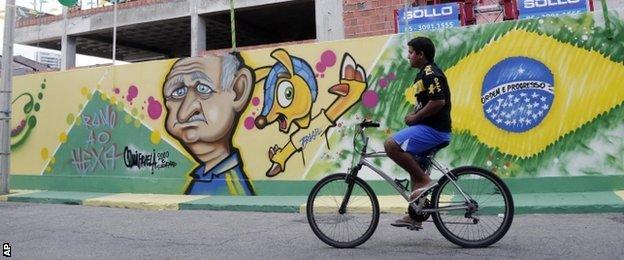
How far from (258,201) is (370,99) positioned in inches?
89.2

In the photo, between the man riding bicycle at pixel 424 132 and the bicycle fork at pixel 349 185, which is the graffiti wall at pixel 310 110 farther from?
the man riding bicycle at pixel 424 132

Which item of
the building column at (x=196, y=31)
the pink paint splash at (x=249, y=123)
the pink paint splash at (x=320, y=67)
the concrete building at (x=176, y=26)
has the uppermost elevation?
the concrete building at (x=176, y=26)

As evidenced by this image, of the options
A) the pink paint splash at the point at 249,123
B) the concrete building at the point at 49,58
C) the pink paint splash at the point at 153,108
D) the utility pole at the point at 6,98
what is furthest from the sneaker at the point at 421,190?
the concrete building at the point at 49,58

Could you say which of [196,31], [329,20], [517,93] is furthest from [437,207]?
[196,31]

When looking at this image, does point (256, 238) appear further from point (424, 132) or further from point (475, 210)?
point (475, 210)

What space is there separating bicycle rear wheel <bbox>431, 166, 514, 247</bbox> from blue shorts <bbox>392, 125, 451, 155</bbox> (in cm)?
30

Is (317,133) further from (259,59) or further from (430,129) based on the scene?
(430,129)

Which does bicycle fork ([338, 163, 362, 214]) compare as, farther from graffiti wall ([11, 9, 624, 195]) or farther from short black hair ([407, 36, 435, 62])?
graffiti wall ([11, 9, 624, 195])

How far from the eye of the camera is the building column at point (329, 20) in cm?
1627

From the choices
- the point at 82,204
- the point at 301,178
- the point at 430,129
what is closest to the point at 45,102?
the point at 82,204

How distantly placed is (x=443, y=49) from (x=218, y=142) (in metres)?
3.90

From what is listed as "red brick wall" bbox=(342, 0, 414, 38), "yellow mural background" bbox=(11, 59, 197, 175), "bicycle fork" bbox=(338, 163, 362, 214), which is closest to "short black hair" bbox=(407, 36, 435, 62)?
"bicycle fork" bbox=(338, 163, 362, 214)

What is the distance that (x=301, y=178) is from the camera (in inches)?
321
